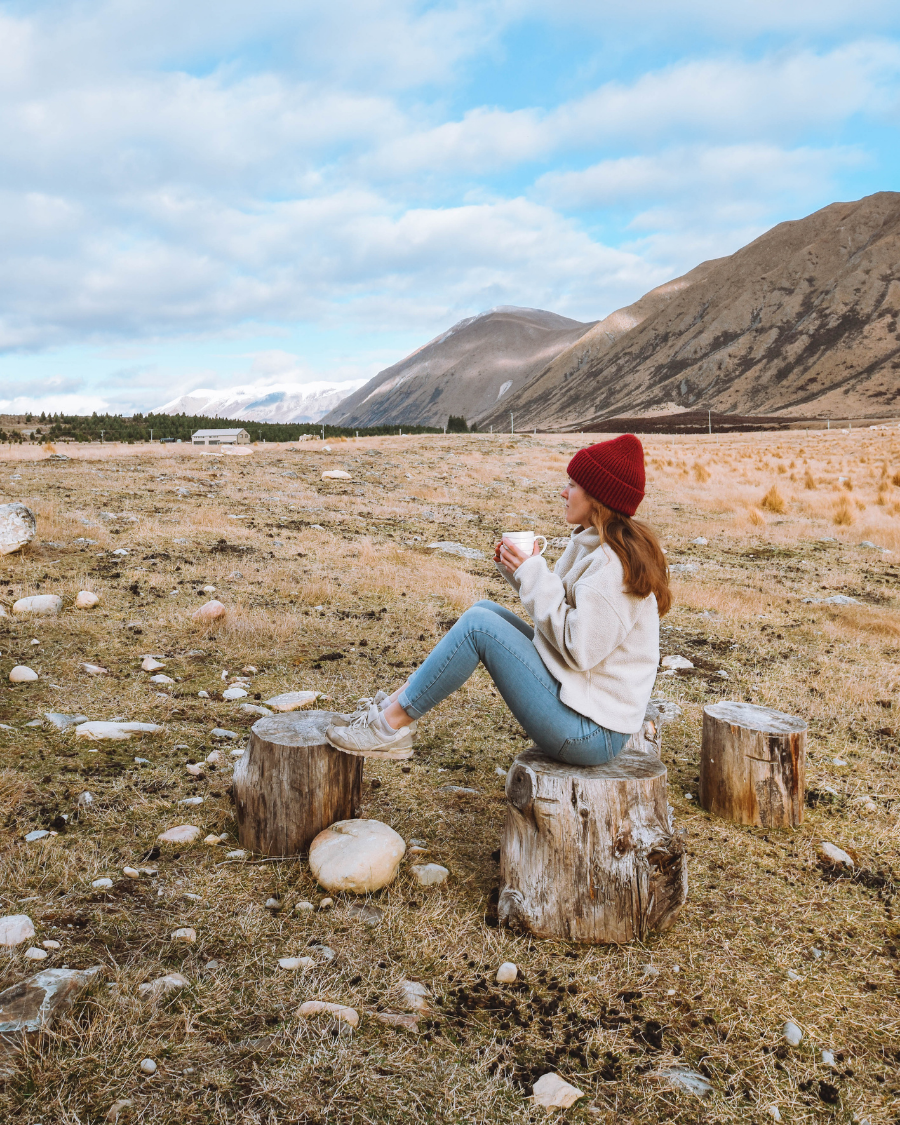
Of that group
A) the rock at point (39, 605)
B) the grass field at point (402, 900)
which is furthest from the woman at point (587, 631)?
the rock at point (39, 605)

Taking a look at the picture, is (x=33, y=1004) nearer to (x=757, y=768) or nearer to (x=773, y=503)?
(x=757, y=768)

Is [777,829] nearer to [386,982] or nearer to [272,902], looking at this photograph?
[386,982]

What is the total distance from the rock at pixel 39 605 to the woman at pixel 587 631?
5098mm

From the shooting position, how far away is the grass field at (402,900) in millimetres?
2490

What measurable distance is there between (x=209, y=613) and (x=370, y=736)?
4184mm

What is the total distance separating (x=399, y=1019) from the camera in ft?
9.11


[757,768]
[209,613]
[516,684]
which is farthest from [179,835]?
[209,613]

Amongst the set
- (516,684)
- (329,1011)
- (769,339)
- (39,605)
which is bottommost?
(329,1011)

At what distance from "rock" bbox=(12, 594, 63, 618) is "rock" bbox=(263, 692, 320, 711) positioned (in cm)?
304

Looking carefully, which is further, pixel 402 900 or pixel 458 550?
pixel 458 550

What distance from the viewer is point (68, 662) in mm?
6102

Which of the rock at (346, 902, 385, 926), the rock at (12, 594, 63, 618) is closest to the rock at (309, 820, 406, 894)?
the rock at (346, 902, 385, 926)

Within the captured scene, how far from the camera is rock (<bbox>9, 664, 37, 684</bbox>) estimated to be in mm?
5625

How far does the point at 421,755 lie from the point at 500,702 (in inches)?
52.1
